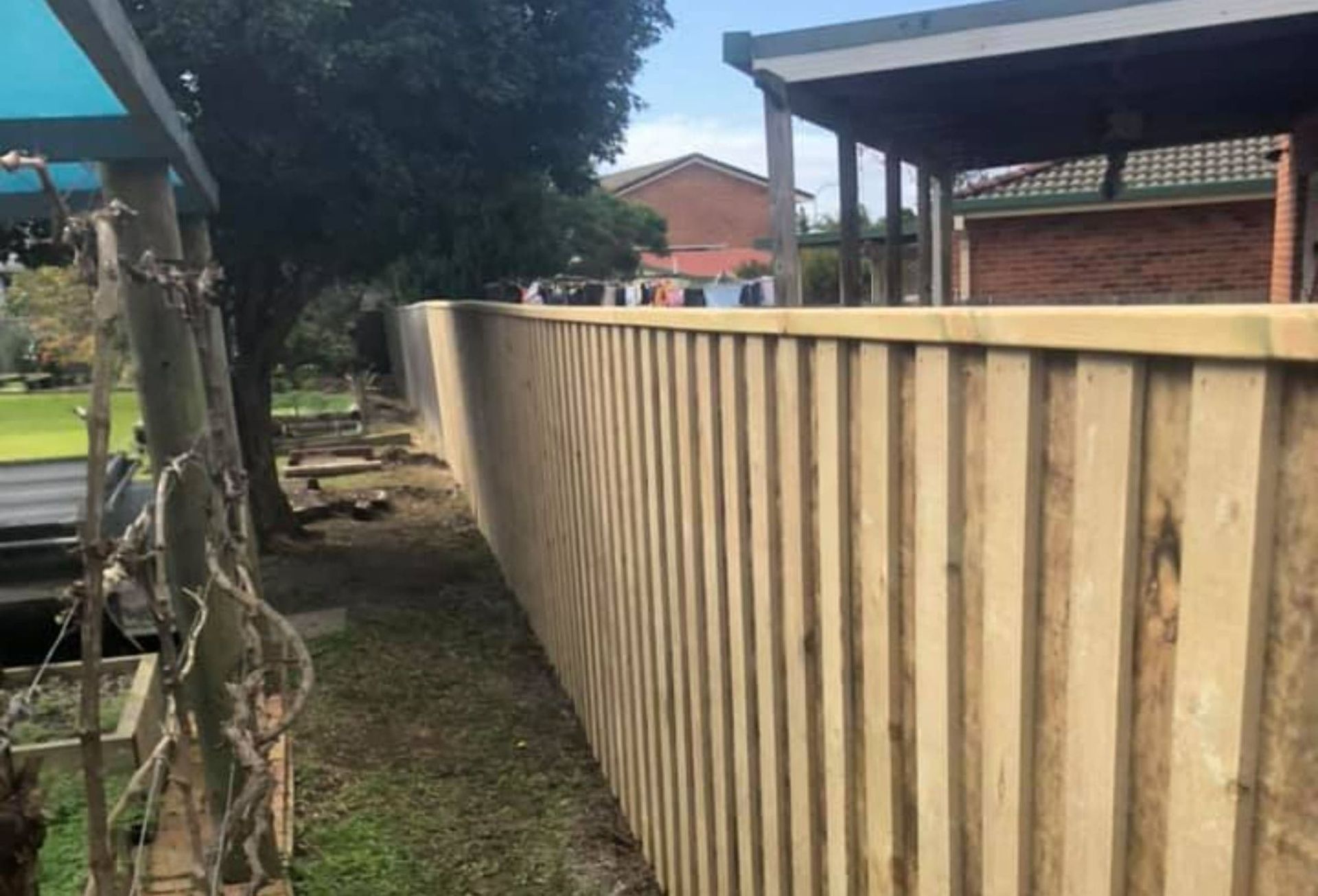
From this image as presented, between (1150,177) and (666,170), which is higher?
(666,170)

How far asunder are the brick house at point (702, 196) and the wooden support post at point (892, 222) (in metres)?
45.9

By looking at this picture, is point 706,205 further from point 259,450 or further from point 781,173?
point 781,173

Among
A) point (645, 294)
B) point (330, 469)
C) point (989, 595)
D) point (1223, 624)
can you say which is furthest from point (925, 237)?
point (645, 294)

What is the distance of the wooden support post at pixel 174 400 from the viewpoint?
348 cm

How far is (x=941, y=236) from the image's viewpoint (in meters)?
8.26

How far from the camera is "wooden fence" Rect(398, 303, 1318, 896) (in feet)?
3.44

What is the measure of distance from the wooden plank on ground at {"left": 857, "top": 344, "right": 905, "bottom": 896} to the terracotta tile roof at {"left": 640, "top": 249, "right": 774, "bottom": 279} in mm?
40341

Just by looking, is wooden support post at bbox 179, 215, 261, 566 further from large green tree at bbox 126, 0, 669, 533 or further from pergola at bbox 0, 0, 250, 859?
large green tree at bbox 126, 0, 669, 533

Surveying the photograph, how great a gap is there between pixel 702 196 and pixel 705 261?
761 centimetres

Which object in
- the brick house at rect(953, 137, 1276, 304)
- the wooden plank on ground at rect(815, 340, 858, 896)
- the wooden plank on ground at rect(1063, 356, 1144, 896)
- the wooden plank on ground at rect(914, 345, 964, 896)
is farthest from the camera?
the brick house at rect(953, 137, 1276, 304)

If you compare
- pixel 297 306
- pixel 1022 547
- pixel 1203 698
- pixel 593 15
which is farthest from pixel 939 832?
pixel 297 306

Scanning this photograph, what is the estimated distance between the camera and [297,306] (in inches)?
Result: 371

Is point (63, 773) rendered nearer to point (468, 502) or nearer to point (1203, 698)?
point (1203, 698)

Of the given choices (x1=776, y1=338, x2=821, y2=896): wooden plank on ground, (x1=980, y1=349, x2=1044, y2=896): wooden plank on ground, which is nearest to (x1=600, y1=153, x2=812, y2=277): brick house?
(x1=776, y1=338, x2=821, y2=896): wooden plank on ground
